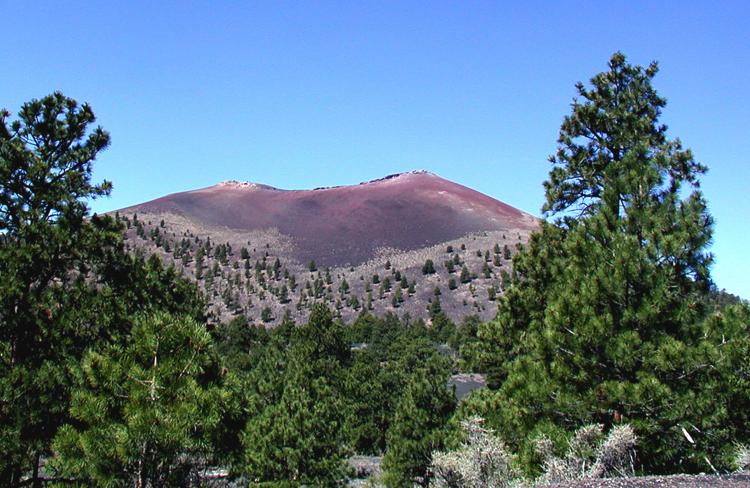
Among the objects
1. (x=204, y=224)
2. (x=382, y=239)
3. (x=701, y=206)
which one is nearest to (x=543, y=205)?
(x=701, y=206)

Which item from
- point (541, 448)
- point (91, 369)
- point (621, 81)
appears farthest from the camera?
point (621, 81)

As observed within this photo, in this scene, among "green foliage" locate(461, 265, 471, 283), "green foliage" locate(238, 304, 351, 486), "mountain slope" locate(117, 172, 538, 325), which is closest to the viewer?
"green foliage" locate(238, 304, 351, 486)

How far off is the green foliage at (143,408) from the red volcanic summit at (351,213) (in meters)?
75.3

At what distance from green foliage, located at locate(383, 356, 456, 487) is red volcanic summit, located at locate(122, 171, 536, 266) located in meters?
63.0

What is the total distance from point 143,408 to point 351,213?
104712 millimetres

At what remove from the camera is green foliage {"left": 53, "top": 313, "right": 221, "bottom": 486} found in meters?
5.98

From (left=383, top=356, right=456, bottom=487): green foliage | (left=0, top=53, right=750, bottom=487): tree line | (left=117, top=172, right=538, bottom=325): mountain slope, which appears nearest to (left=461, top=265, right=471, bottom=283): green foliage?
(left=117, top=172, right=538, bottom=325): mountain slope

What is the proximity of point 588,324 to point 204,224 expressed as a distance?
92.0 metres

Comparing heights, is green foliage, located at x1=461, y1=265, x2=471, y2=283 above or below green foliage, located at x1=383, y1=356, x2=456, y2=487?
above

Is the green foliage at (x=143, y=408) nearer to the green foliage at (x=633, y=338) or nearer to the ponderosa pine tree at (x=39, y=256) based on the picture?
the ponderosa pine tree at (x=39, y=256)

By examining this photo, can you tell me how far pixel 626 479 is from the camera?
713 centimetres

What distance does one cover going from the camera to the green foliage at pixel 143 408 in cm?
598

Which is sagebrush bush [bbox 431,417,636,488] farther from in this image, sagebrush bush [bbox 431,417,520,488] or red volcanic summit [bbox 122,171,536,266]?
red volcanic summit [bbox 122,171,536,266]

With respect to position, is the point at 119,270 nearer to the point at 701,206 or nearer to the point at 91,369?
the point at 91,369
